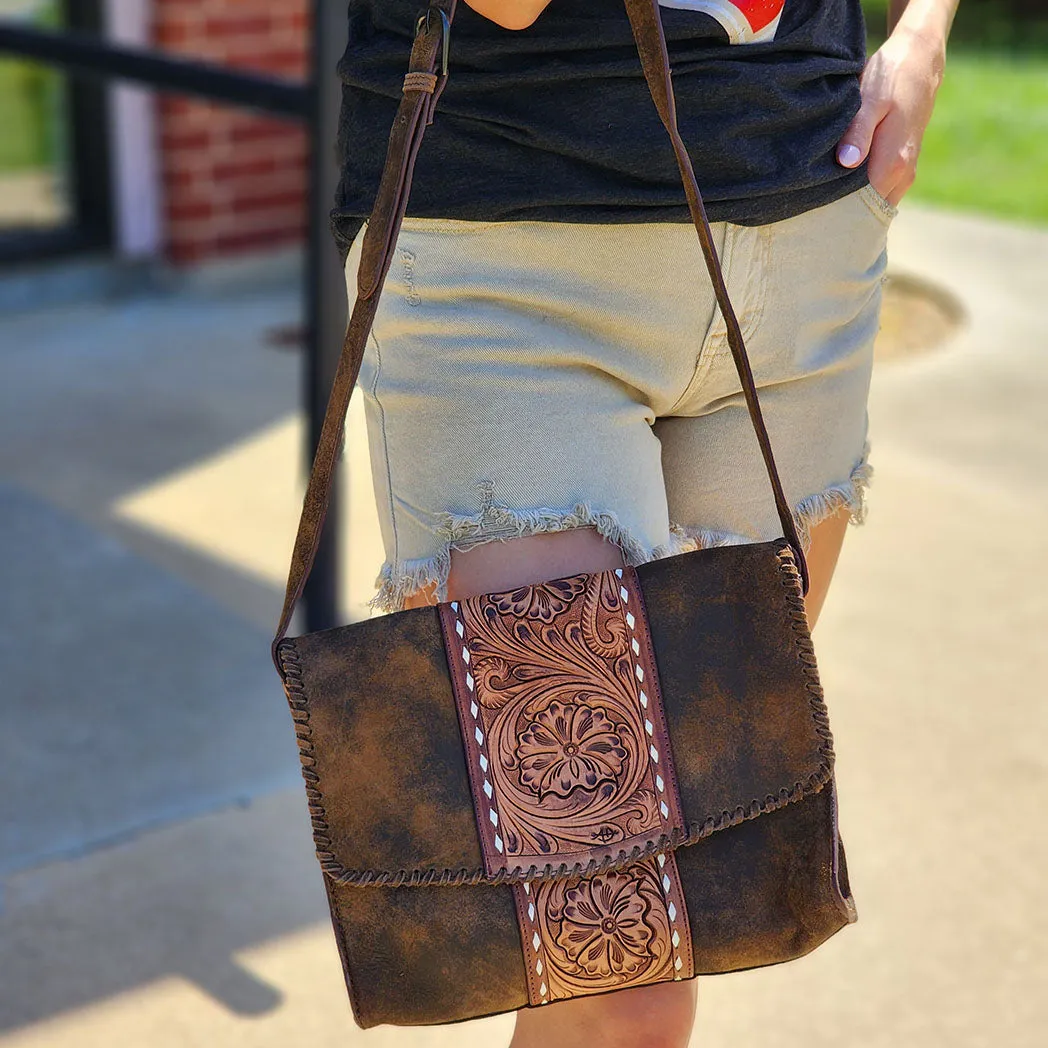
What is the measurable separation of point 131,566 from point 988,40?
10501 mm

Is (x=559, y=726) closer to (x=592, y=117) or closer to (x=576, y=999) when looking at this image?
(x=576, y=999)

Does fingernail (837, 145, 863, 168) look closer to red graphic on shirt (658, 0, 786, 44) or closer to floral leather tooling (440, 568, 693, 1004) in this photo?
red graphic on shirt (658, 0, 786, 44)

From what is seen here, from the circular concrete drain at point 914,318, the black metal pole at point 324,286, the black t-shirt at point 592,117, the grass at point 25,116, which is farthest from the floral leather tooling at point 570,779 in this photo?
the grass at point 25,116

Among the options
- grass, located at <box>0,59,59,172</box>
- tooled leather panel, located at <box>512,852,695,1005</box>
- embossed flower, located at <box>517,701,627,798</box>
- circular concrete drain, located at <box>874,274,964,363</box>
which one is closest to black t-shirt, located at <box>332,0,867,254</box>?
embossed flower, located at <box>517,701,627,798</box>

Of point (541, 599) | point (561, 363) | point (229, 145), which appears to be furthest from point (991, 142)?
point (541, 599)

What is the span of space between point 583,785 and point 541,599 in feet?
0.49

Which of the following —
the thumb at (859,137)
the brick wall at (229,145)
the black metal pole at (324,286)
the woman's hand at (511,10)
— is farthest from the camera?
the brick wall at (229,145)

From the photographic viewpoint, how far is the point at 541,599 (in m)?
1.18

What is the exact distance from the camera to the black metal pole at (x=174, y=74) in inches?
96.5

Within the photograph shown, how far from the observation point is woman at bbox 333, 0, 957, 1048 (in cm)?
120

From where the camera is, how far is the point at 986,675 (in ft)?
9.44

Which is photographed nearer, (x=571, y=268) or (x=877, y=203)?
(x=571, y=268)

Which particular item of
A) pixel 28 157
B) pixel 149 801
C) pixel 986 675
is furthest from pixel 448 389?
pixel 28 157

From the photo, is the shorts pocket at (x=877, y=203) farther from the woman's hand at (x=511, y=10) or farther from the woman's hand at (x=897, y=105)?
the woman's hand at (x=511, y=10)
